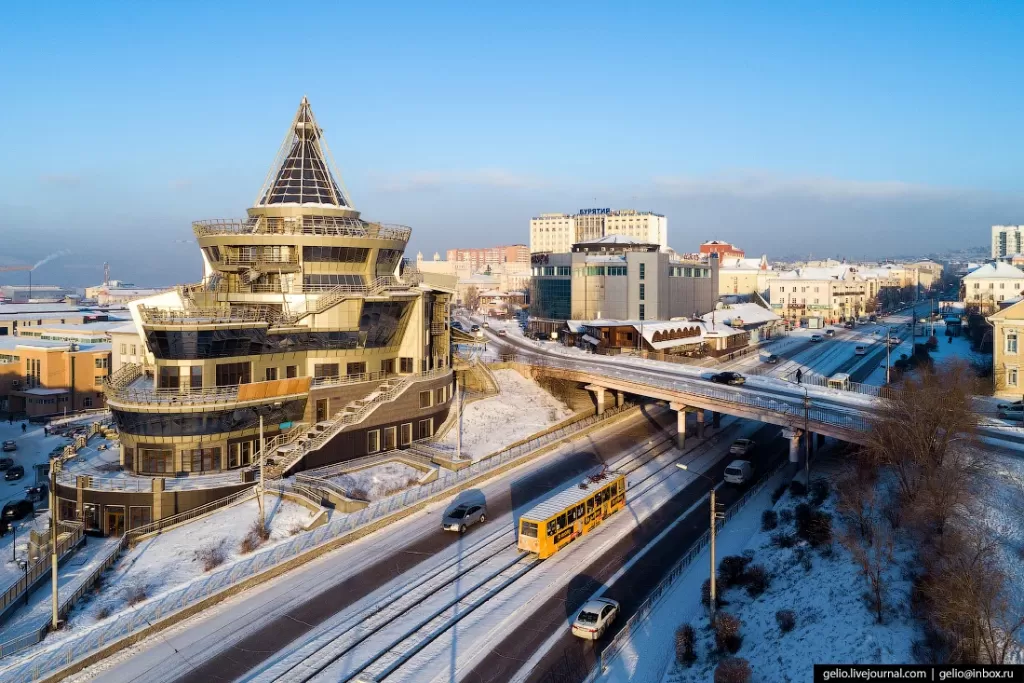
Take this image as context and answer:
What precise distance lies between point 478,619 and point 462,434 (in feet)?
97.0

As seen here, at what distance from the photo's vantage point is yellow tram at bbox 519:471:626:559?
36.6m

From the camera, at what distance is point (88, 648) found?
2767 centimetres

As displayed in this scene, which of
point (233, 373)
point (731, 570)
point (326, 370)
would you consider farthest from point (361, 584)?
point (326, 370)

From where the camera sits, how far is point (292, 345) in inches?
2036

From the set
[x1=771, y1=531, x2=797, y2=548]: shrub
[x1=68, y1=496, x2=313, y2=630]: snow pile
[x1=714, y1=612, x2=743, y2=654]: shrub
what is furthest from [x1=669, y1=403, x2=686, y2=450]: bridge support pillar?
[x1=68, y1=496, x2=313, y2=630]: snow pile

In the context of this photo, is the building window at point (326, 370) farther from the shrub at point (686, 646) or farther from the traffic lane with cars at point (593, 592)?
the shrub at point (686, 646)

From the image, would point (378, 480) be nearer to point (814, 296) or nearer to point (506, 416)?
point (506, 416)

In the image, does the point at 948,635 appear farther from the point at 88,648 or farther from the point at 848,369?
the point at 848,369

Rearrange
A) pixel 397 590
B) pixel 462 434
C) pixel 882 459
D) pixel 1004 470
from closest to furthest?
1. pixel 397 590
2. pixel 1004 470
3. pixel 882 459
4. pixel 462 434

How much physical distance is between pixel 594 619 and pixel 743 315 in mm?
101796

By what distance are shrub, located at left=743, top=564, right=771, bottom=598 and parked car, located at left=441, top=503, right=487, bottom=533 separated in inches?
585

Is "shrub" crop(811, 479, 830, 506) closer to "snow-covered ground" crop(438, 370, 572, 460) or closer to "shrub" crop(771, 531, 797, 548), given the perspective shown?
"shrub" crop(771, 531, 797, 548)

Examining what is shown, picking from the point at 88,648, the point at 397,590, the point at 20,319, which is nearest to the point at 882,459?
the point at 397,590

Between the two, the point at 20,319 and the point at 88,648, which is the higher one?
the point at 20,319
